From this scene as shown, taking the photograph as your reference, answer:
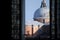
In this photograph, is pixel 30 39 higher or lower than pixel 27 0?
lower

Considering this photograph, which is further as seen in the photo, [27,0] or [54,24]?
[27,0]

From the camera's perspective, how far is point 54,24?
2416 mm

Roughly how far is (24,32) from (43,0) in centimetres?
56

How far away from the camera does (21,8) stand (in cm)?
254

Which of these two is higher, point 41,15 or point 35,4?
point 35,4

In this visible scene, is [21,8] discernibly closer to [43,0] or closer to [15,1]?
[15,1]

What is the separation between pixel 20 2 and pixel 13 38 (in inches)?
21.4

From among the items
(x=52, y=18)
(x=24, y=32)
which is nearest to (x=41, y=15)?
(x=52, y=18)

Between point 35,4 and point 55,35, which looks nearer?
point 55,35
